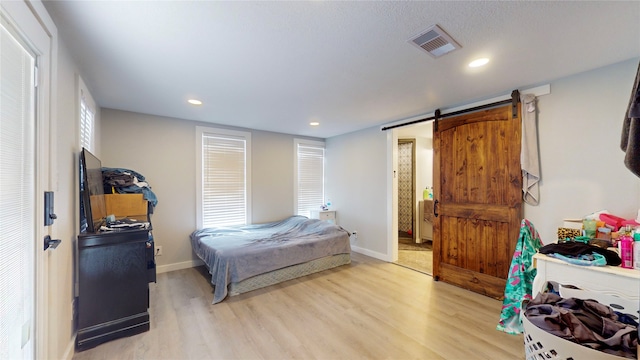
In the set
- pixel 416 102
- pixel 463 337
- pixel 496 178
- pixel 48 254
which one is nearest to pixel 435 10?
pixel 416 102

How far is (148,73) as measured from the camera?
2.23m

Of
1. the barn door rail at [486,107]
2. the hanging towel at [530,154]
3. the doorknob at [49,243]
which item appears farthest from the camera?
the barn door rail at [486,107]

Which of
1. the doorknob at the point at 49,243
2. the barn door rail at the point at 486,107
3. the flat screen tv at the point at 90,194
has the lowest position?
the doorknob at the point at 49,243

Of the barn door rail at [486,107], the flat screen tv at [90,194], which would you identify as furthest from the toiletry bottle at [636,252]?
the flat screen tv at [90,194]

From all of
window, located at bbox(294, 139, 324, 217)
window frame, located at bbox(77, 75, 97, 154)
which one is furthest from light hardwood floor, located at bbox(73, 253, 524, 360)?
window, located at bbox(294, 139, 324, 217)

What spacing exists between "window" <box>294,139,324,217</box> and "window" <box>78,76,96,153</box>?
308 centimetres

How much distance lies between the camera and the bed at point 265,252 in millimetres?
2818

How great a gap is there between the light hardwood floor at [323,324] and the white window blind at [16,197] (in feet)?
3.21

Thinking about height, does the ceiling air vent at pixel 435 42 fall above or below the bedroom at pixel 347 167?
above

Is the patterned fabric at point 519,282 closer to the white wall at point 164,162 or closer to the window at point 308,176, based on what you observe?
the window at point 308,176

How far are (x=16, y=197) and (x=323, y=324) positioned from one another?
224cm

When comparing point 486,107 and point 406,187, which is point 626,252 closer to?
point 486,107

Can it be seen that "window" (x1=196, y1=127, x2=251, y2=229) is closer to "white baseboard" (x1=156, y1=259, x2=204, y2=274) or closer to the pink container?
"white baseboard" (x1=156, y1=259, x2=204, y2=274)

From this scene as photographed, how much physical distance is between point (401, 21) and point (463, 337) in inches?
98.6
